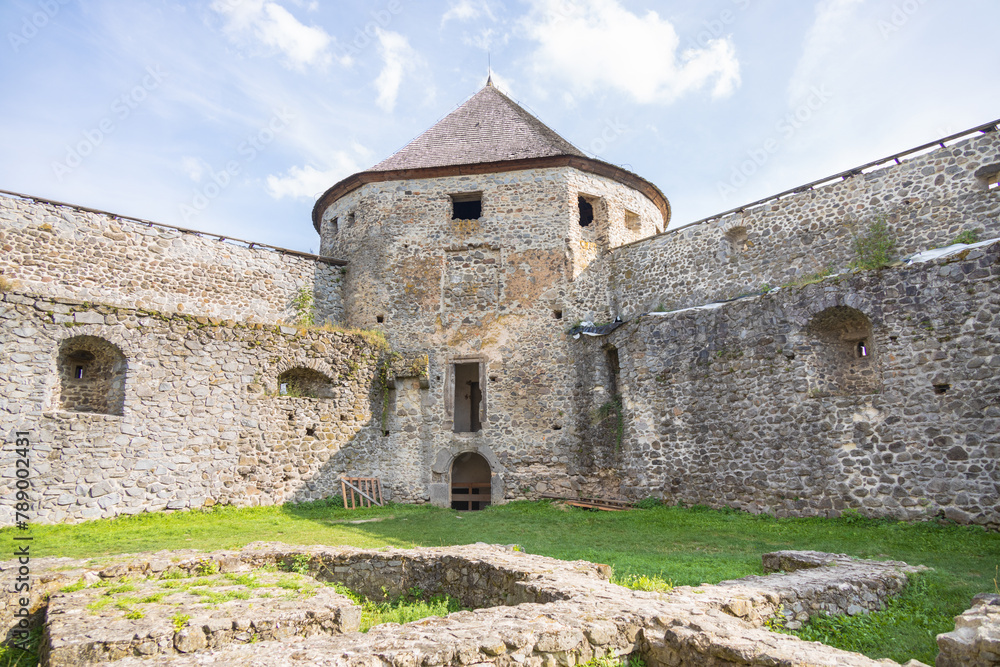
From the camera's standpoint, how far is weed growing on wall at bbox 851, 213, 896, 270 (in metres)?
13.2

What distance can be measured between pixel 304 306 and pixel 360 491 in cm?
620

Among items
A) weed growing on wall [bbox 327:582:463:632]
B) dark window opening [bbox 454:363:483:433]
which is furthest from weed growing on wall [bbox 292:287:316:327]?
weed growing on wall [bbox 327:582:463:632]

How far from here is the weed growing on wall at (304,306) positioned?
18.6m

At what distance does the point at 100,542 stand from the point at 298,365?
236 inches


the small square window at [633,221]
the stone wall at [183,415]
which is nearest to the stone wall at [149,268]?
the stone wall at [183,415]

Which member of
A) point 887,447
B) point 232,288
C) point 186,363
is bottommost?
point 887,447

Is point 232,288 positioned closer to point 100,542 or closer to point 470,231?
point 470,231

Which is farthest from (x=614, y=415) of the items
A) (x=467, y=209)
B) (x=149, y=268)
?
(x=149, y=268)

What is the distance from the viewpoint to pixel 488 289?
17734 mm

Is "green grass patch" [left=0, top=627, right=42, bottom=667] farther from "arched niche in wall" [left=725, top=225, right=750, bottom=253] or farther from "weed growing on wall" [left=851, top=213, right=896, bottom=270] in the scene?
"arched niche in wall" [left=725, top=225, right=750, bottom=253]

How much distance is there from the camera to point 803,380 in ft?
39.5

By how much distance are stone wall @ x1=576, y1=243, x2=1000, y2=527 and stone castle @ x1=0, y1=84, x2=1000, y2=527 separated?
0.14 ft

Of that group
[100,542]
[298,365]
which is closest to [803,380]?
[298,365]

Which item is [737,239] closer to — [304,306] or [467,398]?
[467,398]
